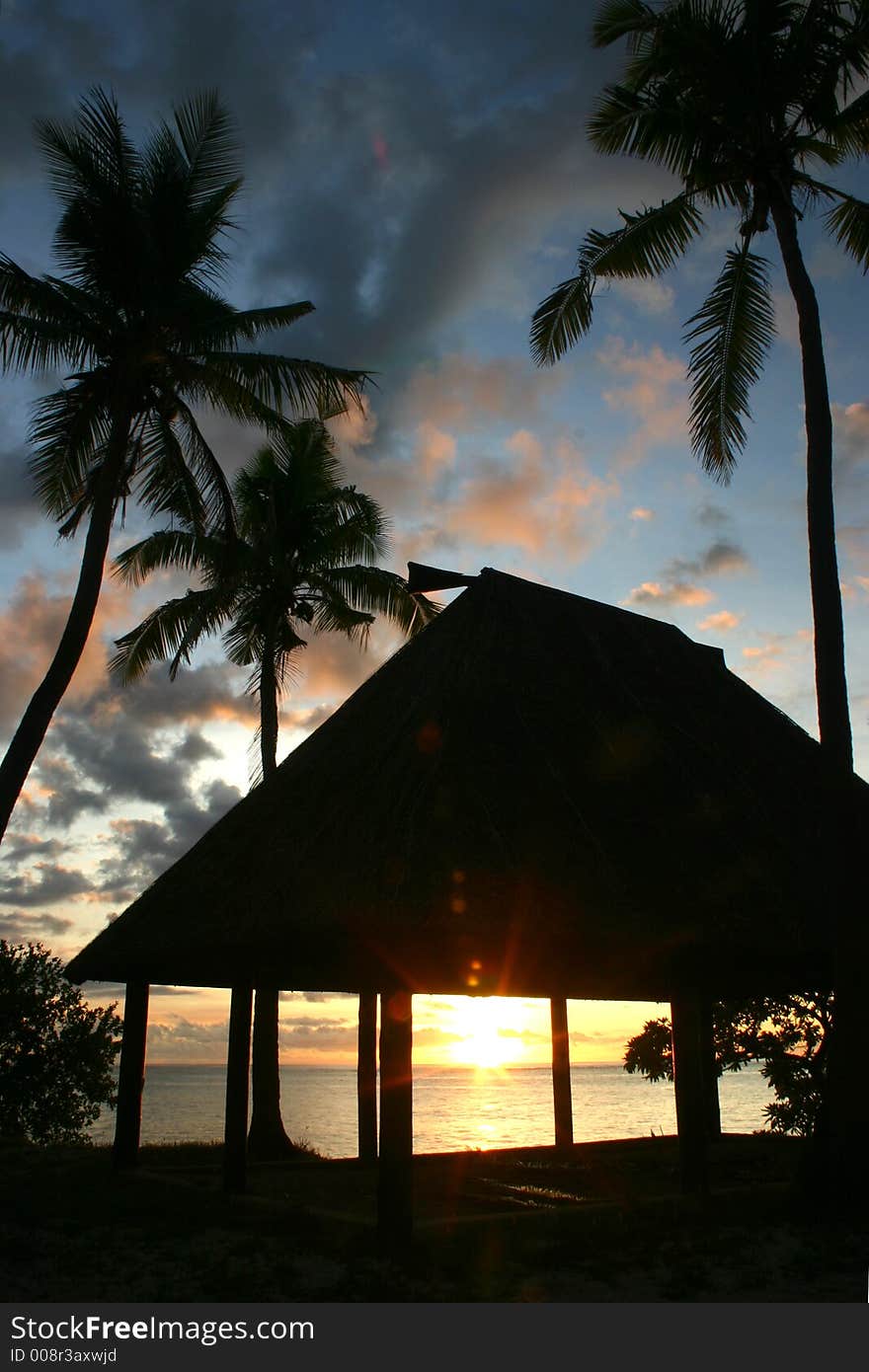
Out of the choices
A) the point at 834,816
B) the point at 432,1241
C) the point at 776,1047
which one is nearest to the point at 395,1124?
the point at 432,1241

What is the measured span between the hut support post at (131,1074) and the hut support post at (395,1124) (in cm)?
566

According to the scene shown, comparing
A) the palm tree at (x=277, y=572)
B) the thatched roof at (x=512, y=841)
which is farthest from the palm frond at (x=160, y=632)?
the thatched roof at (x=512, y=841)

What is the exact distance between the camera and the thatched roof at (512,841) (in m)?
8.70

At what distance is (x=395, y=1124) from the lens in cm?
862

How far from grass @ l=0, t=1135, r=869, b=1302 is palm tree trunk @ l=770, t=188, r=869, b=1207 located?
0.68 metres

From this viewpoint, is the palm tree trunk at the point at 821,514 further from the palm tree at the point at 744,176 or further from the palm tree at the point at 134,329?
the palm tree at the point at 134,329

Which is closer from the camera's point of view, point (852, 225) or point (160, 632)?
point (852, 225)

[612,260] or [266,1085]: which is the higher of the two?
[612,260]

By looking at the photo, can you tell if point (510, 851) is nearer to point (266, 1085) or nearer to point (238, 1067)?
point (238, 1067)

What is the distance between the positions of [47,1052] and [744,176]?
18.7 m

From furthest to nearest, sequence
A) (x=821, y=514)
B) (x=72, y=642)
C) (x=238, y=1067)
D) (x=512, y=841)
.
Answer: (x=72, y=642)
(x=238, y=1067)
(x=821, y=514)
(x=512, y=841)

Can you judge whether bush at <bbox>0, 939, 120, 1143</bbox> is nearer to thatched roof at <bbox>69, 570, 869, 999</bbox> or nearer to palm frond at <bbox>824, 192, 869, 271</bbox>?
thatched roof at <bbox>69, 570, 869, 999</bbox>

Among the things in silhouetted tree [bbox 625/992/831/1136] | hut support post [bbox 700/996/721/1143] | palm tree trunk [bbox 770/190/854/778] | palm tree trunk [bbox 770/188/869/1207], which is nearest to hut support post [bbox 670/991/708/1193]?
palm tree trunk [bbox 770/188/869/1207]

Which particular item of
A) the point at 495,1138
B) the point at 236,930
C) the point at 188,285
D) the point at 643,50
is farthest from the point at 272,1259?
the point at 495,1138
